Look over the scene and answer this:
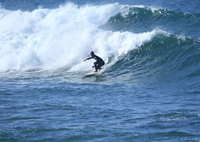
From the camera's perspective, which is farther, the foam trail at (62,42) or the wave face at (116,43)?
the foam trail at (62,42)

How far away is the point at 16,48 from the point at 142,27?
8.68 meters

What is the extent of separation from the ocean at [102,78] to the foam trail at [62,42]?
58mm

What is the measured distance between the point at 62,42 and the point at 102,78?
648cm

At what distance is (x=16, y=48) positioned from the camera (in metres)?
19.4

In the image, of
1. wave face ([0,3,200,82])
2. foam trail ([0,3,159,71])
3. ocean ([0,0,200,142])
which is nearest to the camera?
ocean ([0,0,200,142])

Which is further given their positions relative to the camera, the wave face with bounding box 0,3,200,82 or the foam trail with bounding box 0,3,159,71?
the foam trail with bounding box 0,3,159,71

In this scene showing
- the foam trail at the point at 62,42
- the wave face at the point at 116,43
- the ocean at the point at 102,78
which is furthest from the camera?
the foam trail at the point at 62,42

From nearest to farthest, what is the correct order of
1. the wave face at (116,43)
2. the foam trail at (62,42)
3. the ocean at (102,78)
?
the ocean at (102,78) < the wave face at (116,43) < the foam trail at (62,42)

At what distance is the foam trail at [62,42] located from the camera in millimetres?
16672

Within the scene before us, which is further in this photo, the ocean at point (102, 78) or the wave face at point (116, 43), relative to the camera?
the wave face at point (116, 43)

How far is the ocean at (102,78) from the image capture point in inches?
281

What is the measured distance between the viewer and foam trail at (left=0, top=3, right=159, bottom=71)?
54.7ft

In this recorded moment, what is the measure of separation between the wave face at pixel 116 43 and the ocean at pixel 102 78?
55 mm

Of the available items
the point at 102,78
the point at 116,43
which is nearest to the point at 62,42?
the point at 116,43
